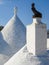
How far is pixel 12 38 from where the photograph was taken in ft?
57.6

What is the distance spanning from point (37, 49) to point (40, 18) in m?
1.98

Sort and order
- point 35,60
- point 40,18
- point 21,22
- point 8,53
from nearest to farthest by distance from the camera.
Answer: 1. point 35,60
2. point 40,18
3. point 8,53
4. point 21,22

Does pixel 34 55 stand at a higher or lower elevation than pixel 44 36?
lower

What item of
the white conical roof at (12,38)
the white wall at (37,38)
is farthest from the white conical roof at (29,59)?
the white conical roof at (12,38)

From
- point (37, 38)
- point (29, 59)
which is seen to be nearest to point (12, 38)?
point (37, 38)

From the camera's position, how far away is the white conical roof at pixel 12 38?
17125mm

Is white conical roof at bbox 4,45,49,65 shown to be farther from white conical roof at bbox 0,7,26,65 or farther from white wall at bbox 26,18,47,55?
white conical roof at bbox 0,7,26,65

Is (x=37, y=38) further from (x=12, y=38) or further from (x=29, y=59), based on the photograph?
(x=12, y=38)

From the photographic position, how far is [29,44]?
12.3m

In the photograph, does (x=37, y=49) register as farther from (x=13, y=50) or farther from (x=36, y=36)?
(x=13, y=50)

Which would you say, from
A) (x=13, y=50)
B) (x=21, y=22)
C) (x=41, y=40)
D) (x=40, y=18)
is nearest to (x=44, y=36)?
(x=41, y=40)

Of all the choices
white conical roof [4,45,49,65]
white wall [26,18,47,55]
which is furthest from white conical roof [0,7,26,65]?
white wall [26,18,47,55]

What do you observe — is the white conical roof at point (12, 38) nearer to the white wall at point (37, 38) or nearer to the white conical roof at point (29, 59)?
the white conical roof at point (29, 59)

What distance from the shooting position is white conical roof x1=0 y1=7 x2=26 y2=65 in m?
17.1
